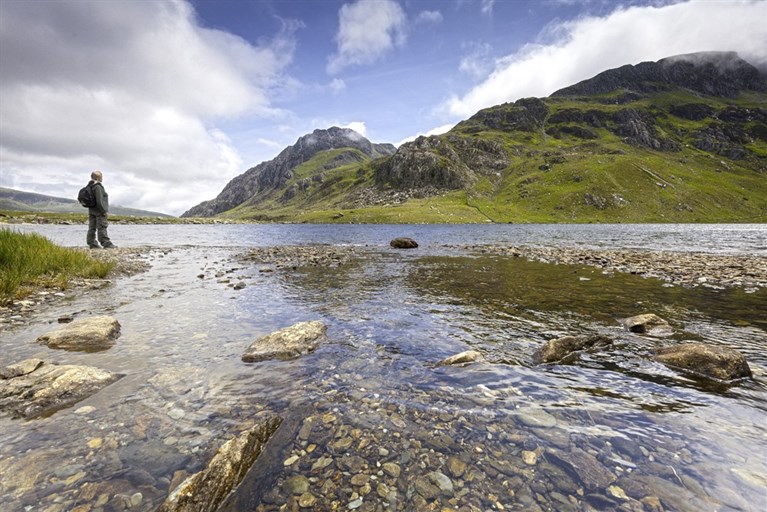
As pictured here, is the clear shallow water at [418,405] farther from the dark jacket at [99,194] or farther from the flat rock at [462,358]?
the dark jacket at [99,194]

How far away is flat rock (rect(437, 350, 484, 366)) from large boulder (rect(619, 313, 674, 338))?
6.61 m

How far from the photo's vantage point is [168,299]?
15758 millimetres

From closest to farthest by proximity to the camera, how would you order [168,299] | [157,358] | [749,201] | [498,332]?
[157,358] → [498,332] → [168,299] → [749,201]

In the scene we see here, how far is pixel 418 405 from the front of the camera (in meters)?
6.95

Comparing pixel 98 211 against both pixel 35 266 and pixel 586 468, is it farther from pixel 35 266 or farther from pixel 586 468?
pixel 586 468

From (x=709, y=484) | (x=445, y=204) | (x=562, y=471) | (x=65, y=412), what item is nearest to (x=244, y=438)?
(x=65, y=412)

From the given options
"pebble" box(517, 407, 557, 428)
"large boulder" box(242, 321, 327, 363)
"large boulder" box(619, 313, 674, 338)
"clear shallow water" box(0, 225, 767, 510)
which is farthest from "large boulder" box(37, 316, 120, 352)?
"large boulder" box(619, 313, 674, 338)

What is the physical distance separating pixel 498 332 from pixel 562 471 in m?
6.81

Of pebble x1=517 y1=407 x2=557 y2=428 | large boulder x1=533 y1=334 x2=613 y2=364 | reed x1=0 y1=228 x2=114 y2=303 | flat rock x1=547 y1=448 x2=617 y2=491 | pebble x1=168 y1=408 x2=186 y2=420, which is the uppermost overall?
reed x1=0 y1=228 x2=114 y2=303

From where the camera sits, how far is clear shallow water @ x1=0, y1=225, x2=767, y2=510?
15.7 ft

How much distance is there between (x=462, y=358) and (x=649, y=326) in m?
7.86

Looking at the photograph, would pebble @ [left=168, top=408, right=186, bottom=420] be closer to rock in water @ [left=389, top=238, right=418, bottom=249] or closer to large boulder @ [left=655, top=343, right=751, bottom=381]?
large boulder @ [left=655, top=343, right=751, bottom=381]

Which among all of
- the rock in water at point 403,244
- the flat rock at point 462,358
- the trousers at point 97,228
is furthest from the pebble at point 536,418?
the rock in water at point 403,244

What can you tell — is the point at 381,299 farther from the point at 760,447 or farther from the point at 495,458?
the point at 760,447
